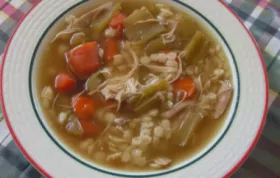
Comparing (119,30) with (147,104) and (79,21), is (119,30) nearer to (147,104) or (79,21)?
(79,21)

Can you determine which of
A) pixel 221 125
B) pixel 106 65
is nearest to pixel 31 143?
pixel 106 65

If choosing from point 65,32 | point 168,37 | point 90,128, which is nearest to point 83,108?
point 90,128

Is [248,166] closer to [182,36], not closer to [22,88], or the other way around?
[182,36]

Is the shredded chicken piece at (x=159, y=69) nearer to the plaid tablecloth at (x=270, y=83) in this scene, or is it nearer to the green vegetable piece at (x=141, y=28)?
the green vegetable piece at (x=141, y=28)

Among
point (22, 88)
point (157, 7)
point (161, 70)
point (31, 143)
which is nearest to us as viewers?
point (31, 143)

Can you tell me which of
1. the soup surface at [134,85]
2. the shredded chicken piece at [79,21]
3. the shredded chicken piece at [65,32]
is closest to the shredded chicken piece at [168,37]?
the soup surface at [134,85]
